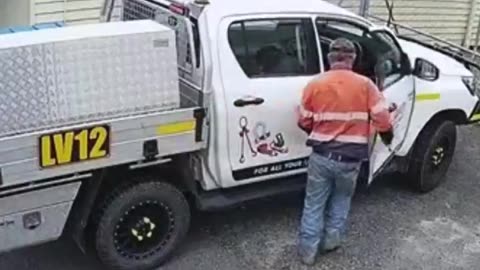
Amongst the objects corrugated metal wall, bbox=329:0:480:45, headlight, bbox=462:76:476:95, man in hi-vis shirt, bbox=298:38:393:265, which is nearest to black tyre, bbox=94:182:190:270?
man in hi-vis shirt, bbox=298:38:393:265

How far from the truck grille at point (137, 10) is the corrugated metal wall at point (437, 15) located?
5.69 meters

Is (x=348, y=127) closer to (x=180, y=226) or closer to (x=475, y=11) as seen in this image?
(x=180, y=226)

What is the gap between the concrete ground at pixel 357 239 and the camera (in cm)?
589

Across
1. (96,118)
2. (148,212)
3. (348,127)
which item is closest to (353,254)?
(348,127)

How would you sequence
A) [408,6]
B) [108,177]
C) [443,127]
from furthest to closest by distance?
[408,6], [443,127], [108,177]

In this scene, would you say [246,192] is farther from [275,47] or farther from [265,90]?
[275,47]

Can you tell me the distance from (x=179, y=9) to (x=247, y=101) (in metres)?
0.83

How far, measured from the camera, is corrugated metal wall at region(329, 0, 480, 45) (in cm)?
1202

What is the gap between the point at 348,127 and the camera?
18.4 ft

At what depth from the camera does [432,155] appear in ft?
23.5

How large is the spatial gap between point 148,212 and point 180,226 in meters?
0.29

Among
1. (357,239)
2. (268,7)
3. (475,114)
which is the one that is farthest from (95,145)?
(475,114)

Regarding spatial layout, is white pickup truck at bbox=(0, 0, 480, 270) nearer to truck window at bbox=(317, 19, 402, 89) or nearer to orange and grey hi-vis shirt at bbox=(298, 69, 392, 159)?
truck window at bbox=(317, 19, 402, 89)

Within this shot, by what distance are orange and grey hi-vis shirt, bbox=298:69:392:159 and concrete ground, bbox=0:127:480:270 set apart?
0.96 meters
